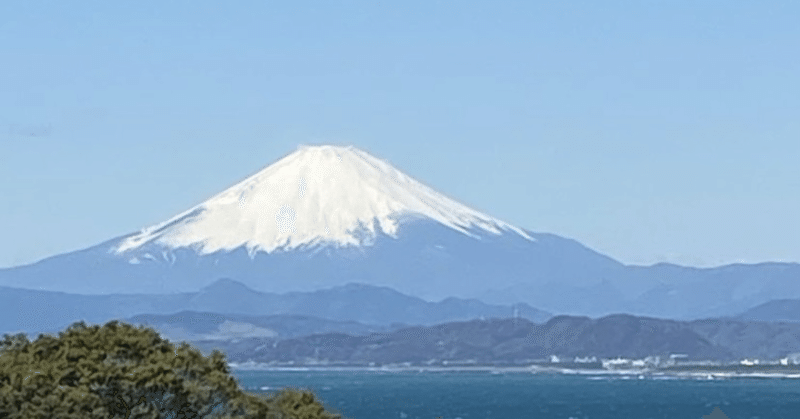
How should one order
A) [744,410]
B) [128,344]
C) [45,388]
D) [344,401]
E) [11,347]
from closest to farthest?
[45,388] < [128,344] < [11,347] < [744,410] < [344,401]

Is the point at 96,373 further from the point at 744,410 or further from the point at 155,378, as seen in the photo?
the point at 744,410

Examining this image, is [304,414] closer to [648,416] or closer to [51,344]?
[51,344]

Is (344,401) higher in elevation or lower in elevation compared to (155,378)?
higher

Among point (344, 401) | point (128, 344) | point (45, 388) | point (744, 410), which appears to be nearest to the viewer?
point (45, 388)

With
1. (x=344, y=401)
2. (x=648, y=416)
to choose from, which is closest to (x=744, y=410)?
(x=648, y=416)

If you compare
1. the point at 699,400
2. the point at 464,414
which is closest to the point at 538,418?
the point at 464,414

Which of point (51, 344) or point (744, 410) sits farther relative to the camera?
point (744, 410)
